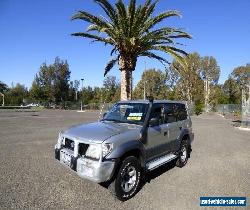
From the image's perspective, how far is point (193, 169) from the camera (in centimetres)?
830

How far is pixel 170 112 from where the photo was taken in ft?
26.5

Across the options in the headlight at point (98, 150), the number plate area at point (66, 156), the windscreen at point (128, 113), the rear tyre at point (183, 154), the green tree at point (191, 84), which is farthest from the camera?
the green tree at point (191, 84)

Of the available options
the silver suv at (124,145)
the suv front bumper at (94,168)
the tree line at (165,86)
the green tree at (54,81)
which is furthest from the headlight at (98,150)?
the green tree at (54,81)

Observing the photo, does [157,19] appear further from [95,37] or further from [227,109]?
[227,109]

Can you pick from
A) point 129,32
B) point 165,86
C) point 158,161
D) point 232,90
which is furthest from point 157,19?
point 232,90

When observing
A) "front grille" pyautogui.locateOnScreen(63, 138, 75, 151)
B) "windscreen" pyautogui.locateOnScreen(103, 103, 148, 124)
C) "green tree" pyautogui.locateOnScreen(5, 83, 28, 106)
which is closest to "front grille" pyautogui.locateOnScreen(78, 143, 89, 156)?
"front grille" pyautogui.locateOnScreen(63, 138, 75, 151)

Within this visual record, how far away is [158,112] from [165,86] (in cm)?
6466

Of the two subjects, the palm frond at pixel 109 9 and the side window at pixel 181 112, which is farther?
the palm frond at pixel 109 9

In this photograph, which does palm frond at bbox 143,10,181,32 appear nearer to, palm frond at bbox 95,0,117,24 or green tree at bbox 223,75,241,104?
palm frond at bbox 95,0,117,24

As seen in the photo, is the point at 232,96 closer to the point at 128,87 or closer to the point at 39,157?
the point at 128,87

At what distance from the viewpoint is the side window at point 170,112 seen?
307 inches

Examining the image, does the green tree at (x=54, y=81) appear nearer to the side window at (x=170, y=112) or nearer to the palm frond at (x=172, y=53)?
the palm frond at (x=172, y=53)

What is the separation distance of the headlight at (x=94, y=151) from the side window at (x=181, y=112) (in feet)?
11.8

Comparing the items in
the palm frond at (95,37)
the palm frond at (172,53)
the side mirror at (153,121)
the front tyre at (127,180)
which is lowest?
the front tyre at (127,180)
